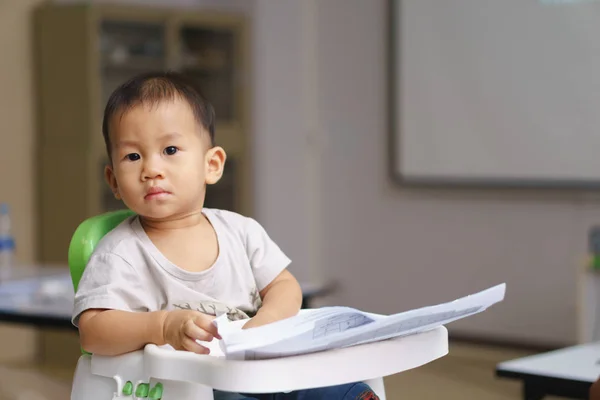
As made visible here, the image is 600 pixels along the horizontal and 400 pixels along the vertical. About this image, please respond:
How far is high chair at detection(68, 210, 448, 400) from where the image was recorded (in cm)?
110

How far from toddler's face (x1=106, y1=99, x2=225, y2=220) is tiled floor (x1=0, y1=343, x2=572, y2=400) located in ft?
7.75

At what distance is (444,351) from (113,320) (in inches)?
17.1

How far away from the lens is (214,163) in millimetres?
1469

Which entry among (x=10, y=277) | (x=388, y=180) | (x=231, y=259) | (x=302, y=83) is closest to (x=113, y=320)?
(x=231, y=259)

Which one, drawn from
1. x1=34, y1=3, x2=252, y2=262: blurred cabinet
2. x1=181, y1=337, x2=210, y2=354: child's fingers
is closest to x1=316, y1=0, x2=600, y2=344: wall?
x1=34, y1=3, x2=252, y2=262: blurred cabinet

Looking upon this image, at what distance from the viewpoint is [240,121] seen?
5.68 metres

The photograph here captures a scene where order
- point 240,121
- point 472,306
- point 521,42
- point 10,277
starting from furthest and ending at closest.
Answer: point 240,121 < point 521,42 < point 10,277 < point 472,306

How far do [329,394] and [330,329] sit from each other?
0.49ft

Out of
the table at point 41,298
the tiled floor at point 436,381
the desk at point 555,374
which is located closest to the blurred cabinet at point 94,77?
the tiled floor at point 436,381

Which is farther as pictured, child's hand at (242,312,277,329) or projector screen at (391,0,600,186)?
projector screen at (391,0,600,186)

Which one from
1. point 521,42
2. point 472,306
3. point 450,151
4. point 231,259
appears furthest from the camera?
point 450,151

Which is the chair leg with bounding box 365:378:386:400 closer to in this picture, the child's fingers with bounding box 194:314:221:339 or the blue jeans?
the blue jeans

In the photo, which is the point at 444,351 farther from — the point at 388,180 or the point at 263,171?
the point at 263,171

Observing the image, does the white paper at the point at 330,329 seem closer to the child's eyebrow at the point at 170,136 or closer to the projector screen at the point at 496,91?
the child's eyebrow at the point at 170,136
